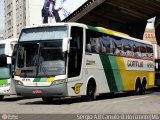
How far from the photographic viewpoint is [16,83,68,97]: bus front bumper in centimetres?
1622

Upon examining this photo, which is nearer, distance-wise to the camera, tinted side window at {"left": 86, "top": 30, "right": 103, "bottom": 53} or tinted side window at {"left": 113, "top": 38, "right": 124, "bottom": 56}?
tinted side window at {"left": 86, "top": 30, "right": 103, "bottom": 53}

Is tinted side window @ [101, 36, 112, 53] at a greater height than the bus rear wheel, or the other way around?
tinted side window @ [101, 36, 112, 53]

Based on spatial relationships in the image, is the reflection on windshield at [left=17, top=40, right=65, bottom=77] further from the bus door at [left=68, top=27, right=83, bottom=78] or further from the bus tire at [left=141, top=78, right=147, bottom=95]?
the bus tire at [left=141, top=78, right=147, bottom=95]

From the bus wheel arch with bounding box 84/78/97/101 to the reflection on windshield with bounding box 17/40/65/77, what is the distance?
213 centimetres

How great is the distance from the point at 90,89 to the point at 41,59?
270 cm

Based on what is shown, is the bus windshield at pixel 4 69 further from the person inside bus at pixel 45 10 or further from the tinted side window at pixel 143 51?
the person inside bus at pixel 45 10

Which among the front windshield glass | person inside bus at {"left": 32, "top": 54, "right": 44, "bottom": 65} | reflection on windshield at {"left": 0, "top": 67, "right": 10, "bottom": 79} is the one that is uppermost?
the front windshield glass

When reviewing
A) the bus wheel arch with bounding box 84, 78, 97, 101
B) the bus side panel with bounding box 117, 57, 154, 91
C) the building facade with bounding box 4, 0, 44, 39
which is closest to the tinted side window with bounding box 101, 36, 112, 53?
the bus side panel with bounding box 117, 57, 154, 91

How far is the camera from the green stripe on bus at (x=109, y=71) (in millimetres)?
19400

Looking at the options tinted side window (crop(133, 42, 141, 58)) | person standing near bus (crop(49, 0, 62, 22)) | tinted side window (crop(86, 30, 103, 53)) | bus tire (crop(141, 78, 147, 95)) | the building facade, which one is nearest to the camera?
tinted side window (crop(86, 30, 103, 53))

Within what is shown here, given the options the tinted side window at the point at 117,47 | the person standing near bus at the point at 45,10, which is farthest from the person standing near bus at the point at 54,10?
the tinted side window at the point at 117,47

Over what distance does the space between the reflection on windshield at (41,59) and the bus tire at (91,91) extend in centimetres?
216

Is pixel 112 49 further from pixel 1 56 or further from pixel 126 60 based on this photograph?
pixel 1 56

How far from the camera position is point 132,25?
4716cm
